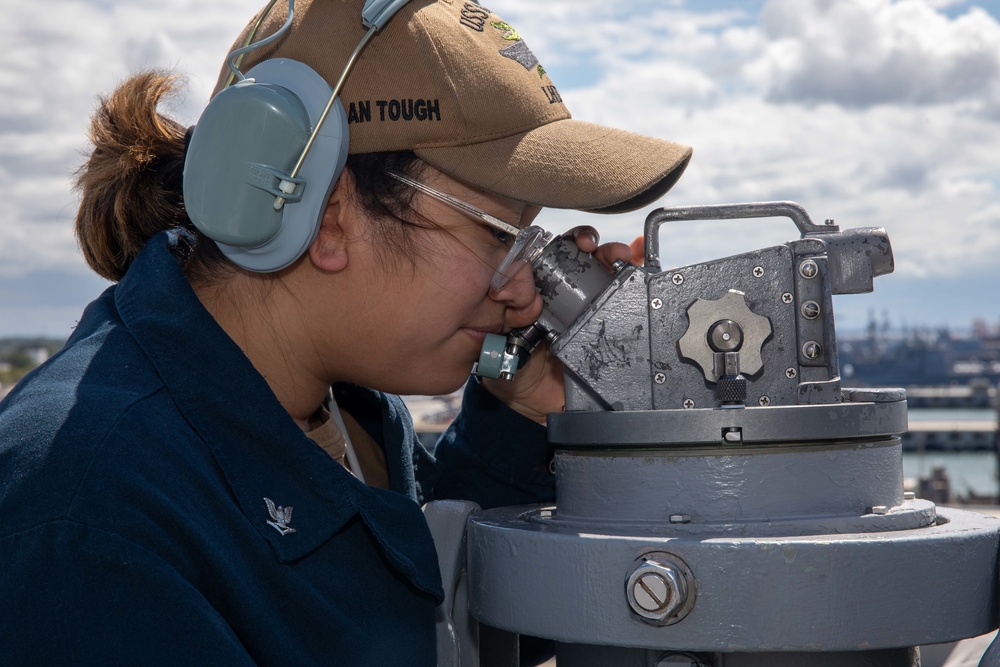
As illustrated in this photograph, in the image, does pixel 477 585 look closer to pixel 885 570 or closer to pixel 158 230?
pixel 885 570

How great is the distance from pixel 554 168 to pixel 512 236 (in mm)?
158

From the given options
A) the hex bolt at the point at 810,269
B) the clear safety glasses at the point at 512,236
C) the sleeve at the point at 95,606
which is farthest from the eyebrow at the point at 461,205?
the sleeve at the point at 95,606

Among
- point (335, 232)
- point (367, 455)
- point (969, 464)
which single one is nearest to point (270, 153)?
point (335, 232)

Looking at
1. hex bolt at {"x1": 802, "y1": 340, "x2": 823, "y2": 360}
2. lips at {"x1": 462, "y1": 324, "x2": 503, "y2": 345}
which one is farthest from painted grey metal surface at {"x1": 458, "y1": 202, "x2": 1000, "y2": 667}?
lips at {"x1": 462, "y1": 324, "x2": 503, "y2": 345}

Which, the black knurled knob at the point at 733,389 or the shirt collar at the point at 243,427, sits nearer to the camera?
the black knurled knob at the point at 733,389

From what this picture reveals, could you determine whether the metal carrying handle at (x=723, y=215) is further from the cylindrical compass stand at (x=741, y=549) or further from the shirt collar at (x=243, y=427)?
the shirt collar at (x=243, y=427)

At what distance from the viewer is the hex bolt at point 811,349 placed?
1492mm

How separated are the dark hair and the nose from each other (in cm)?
50

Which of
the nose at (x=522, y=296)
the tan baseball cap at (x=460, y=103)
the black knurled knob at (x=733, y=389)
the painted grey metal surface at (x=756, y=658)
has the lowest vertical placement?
the painted grey metal surface at (x=756, y=658)

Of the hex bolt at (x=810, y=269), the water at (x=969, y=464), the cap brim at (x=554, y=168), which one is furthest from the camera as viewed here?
the water at (x=969, y=464)

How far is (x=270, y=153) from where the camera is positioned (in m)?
1.55

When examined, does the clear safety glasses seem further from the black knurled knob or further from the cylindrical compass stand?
the black knurled knob

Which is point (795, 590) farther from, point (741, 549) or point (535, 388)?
point (535, 388)

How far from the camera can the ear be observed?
5.51 feet
